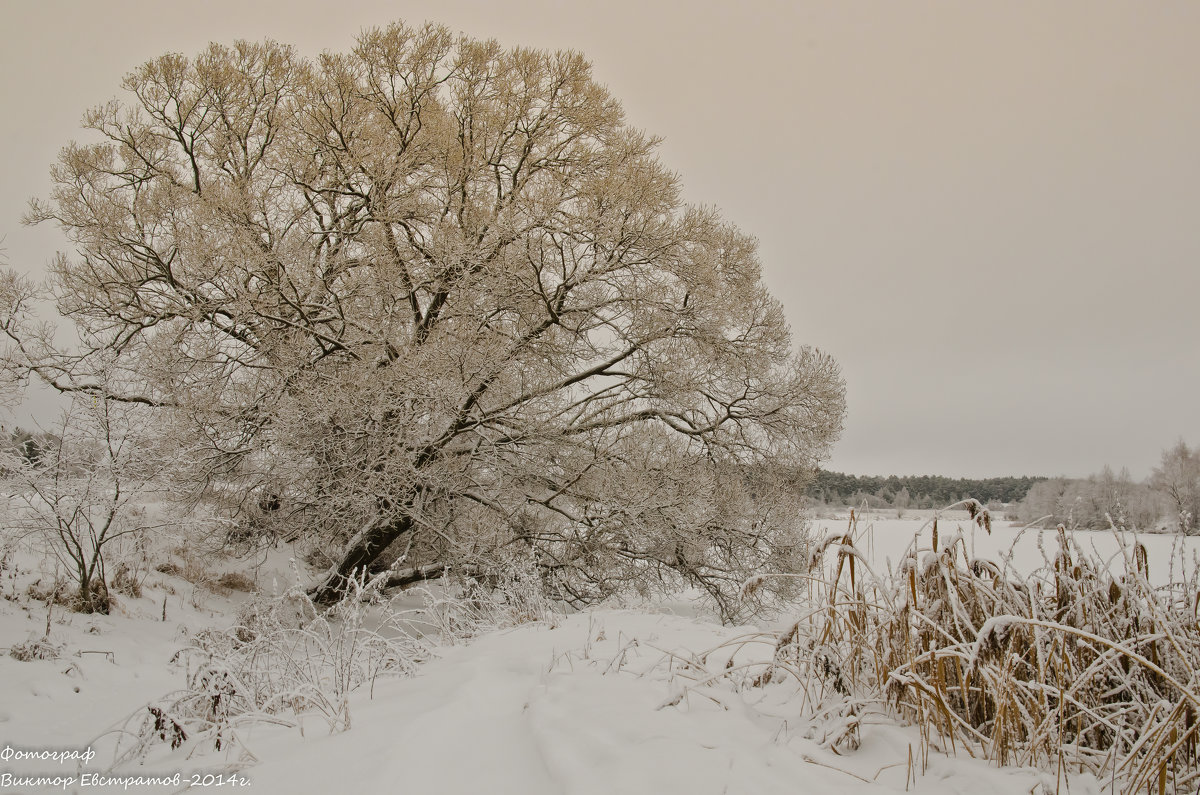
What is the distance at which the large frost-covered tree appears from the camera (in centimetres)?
855

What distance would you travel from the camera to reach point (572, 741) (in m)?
2.15

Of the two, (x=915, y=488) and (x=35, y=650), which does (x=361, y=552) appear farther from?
(x=915, y=488)

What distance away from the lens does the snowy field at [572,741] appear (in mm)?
1855

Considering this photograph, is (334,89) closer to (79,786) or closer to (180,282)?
(180,282)

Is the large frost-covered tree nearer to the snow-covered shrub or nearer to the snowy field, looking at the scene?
the snow-covered shrub

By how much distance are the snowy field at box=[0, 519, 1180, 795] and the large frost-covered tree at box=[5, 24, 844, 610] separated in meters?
4.87

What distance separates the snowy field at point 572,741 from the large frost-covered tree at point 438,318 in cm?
487

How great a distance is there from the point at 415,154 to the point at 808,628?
30.9 feet

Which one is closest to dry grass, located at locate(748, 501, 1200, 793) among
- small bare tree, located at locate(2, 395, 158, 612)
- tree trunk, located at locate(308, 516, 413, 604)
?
small bare tree, located at locate(2, 395, 158, 612)

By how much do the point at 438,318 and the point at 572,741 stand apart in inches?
325

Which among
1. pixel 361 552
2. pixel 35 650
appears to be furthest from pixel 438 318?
pixel 35 650

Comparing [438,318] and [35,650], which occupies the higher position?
[438,318]

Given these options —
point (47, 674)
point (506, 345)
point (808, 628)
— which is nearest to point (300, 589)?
point (808, 628)

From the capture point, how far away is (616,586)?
33.0ft
